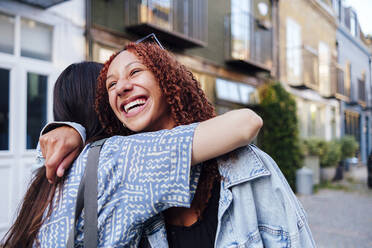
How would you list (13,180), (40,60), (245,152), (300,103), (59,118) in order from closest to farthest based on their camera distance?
1. (245,152)
2. (59,118)
3. (13,180)
4. (40,60)
5. (300,103)

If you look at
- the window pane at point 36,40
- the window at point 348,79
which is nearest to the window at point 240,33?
the window pane at point 36,40

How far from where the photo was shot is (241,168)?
1152 mm

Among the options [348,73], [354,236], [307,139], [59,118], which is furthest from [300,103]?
[59,118]

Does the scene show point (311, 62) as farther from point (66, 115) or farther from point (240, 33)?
point (66, 115)

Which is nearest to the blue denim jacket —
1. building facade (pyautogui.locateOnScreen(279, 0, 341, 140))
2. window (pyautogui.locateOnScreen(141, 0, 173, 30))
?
window (pyautogui.locateOnScreen(141, 0, 173, 30))

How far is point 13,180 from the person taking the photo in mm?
5059

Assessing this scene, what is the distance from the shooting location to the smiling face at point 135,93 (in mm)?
1343

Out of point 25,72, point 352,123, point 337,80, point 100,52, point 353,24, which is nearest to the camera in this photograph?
point 25,72

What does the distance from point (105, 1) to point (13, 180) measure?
3.55 m

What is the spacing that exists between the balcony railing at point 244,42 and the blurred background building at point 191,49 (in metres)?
0.03

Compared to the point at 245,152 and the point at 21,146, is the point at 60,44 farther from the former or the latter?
the point at 245,152

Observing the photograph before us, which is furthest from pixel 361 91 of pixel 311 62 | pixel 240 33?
pixel 240 33

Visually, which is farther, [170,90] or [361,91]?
[361,91]

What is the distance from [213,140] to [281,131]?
9521 mm
